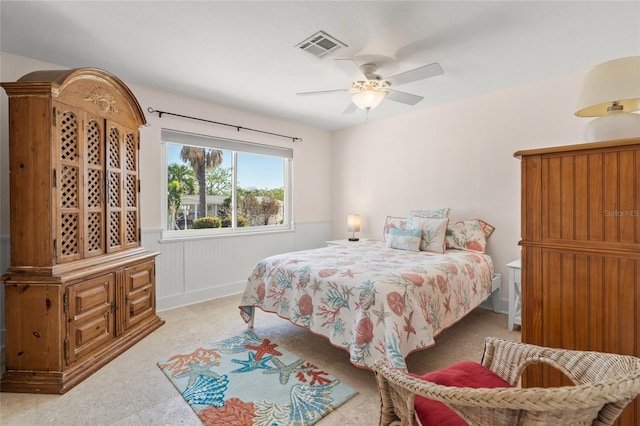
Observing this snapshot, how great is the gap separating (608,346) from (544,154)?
0.71m

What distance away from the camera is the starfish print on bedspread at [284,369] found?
6.88 feet

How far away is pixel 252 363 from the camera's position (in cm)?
230

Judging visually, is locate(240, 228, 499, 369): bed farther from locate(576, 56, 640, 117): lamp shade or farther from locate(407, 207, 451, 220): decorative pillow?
locate(576, 56, 640, 117): lamp shade

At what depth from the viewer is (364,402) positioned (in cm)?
183

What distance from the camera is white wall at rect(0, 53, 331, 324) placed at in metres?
2.66

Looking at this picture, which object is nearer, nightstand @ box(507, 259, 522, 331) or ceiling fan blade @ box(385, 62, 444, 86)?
ceiling fan blade @ box(385, 62, 444, 86)

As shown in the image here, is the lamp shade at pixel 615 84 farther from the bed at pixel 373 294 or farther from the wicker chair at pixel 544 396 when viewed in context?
the bed at pixel 373 294

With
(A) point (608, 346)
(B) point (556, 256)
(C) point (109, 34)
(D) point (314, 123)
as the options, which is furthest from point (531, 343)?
(D) point (314, 123)

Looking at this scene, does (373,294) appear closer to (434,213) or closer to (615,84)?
(615,84)

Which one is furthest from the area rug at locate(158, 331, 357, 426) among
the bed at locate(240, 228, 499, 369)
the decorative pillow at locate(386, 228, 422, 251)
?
the decorative pillow at locate(386, 228, 422, 251)

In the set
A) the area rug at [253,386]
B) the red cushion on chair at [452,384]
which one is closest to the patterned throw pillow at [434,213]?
the area rug at [253,386]

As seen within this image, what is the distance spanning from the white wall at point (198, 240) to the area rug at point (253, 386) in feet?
4.51

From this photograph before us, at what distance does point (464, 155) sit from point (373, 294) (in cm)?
256

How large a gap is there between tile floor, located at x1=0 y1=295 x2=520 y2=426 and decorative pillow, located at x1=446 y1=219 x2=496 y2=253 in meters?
0.76
